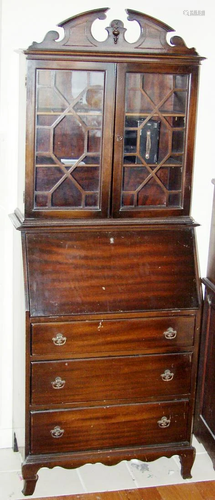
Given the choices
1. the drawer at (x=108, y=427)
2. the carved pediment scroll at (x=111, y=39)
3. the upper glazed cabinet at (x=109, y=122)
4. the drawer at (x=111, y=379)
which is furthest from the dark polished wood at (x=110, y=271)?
the carved pediment scroll at (x=111, y=39)

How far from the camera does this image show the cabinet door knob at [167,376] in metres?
2.84

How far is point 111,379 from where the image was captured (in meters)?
2.78

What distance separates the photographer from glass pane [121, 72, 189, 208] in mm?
2697

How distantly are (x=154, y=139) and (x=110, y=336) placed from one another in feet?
2.79

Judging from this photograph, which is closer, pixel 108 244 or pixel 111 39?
pixel 111 39

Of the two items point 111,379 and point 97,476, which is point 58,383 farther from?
point 97,476

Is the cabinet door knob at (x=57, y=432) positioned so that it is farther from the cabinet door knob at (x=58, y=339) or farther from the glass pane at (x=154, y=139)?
the glass pane at (x=154, y=139)

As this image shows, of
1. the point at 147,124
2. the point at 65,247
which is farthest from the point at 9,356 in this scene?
the point at 147,124

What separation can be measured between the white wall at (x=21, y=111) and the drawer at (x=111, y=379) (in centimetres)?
33

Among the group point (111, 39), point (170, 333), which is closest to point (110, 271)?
point (170, 333)

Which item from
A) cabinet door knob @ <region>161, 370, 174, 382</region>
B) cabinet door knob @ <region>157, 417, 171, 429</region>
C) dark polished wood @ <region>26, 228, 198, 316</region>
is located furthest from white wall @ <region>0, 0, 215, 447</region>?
cabinet door knob @ <region>157, 417, 171, 429</region>

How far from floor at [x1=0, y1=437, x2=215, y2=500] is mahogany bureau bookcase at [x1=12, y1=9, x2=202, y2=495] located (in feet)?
0.35

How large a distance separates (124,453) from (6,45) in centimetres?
184

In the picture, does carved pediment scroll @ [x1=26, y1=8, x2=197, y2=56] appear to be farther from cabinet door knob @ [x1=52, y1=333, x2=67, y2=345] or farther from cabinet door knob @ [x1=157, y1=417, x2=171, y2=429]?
cabinet door knob @ [x1=157, y1=417, x2=171, y2=429]
